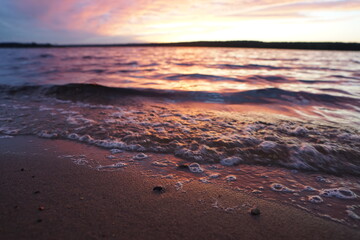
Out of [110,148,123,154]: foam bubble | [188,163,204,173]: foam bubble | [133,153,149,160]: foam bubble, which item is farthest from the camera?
[110,148,123,154]: foam bubble

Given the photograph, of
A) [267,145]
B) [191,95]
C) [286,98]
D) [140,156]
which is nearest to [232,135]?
[267,145]

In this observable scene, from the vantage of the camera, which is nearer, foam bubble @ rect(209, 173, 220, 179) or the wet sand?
the wet sand

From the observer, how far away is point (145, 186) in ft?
7.43

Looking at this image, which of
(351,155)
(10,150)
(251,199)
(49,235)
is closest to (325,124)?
(351,155)

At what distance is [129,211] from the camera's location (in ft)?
6.06

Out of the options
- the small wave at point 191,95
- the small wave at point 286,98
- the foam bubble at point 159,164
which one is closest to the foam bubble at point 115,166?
the foam bubble at point 159,164

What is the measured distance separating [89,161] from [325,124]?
4627mm

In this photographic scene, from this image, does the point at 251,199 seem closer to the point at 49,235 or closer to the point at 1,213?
the point at 49,235

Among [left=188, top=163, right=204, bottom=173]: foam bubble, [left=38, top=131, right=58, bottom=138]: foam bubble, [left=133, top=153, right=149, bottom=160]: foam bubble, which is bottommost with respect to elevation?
[left=188, top=163, right=204, bottom=173]: foam bubble

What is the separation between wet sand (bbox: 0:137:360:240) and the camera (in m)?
1.62

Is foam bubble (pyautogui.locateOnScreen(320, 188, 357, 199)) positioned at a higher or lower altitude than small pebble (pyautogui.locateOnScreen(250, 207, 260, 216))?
lower

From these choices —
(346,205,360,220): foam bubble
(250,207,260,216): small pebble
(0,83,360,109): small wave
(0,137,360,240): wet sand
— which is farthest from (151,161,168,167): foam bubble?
(0,83,360,109): small wave

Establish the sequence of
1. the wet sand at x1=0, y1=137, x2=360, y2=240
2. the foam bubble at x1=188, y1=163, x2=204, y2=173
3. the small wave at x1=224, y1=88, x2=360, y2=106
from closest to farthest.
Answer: the wet sand at x1=0, y1=137, x2=360, y2=240, the foam bubble at x1=188, y1=163, x2=204, y2=173, the small wave at x1=224, y1=88, x2=360, y2=106

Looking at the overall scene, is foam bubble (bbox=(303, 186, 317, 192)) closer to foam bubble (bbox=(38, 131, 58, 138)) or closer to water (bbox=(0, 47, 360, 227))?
water (bbox=(0, 47, 360, 227))
